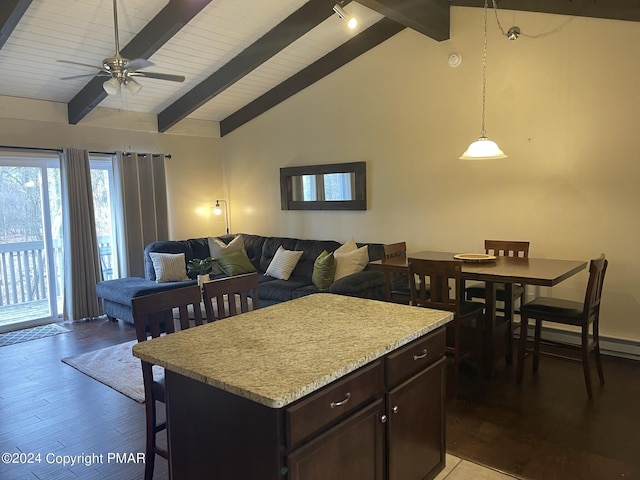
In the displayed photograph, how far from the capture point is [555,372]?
3740 millimetres

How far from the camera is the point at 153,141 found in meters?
6.39

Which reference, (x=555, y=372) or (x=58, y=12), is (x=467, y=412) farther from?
(x=58, y=12)

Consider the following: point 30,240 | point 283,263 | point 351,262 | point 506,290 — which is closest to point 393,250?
point 351,262

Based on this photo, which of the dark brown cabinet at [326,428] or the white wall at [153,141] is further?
the white wall at [153,141]

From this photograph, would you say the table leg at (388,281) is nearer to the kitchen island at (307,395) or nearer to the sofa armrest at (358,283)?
the sofa armrest at (358,283)

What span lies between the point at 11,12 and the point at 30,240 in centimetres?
286

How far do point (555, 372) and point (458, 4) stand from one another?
11.5 ft

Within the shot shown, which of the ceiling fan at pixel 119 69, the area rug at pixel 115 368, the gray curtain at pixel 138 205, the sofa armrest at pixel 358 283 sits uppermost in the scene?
the ceiling fan at pixel 119 69

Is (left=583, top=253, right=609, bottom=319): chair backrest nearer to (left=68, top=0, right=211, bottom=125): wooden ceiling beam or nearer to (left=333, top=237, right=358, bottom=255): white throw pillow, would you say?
(left=333, top=237, right=358, bottom=255): white throw pillow

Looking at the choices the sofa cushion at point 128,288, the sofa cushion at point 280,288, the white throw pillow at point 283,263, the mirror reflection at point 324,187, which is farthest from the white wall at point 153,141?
the sofa cushion at point 280,288

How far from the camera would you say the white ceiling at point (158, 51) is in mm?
4039

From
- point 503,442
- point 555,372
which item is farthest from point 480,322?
point 503,442

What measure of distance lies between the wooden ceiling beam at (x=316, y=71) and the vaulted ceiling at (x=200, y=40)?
0.01m

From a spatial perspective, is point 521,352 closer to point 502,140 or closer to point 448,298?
point 448,298
